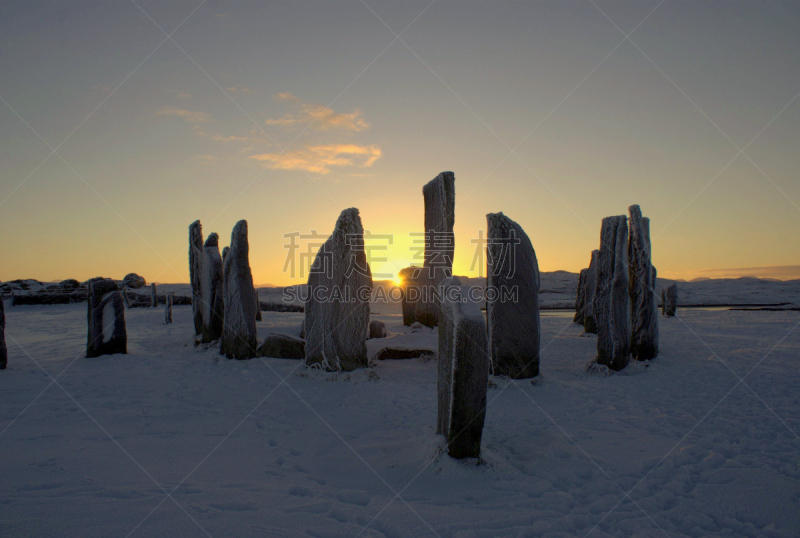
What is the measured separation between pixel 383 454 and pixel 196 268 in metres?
7.89

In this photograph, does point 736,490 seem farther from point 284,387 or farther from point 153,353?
point 153,353

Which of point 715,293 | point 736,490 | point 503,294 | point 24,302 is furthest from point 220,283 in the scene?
point 715,293

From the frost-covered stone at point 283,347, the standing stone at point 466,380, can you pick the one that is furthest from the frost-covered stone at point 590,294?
the standing stone at point 466,380

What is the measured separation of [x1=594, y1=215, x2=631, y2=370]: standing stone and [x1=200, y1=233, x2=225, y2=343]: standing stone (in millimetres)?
7333

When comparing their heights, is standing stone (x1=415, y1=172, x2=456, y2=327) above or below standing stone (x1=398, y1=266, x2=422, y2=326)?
above

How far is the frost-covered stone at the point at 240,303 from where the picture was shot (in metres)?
7.79

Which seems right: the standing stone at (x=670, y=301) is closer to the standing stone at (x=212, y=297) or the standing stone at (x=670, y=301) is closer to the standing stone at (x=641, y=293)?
the standing stone at (x=641, y=293)

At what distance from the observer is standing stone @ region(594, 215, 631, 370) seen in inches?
269

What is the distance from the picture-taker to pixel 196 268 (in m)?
9.90

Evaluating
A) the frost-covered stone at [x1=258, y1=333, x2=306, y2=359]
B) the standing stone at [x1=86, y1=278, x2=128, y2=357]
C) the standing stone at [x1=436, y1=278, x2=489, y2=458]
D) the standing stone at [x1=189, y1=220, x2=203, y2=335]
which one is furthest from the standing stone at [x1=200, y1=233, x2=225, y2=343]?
the standing stone at [x1=436, y1=278, x2=489, y2=458]

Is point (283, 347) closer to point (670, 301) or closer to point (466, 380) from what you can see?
point (466, 380)

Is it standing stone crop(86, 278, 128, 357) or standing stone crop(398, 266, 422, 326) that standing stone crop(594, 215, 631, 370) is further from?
standing stone crop(86, 278, 128, 357)

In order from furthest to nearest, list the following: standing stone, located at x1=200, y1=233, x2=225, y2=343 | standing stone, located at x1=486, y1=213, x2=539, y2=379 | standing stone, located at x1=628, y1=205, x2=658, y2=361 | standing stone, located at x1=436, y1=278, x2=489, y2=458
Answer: standing stone, located at x1=200, y1=233, x2=225, y2=343, standing stone, located at x1=628, y1=205, x2=658, y2=361, standing stone, located at x1=486, y1=213, x2=539, y2=379, standing stone, located at x1=436, y1=278, x2=489, y2=458

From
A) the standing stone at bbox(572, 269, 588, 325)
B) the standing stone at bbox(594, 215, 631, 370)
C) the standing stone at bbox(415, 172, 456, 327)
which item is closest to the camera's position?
the standing stone at bbox(594, 215, 631, 370)
